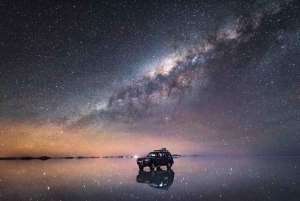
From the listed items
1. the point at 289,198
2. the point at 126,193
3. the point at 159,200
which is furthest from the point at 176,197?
the point at 289,198

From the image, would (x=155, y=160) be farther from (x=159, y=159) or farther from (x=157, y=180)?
(x=157, y=180)

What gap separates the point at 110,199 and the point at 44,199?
328 cm

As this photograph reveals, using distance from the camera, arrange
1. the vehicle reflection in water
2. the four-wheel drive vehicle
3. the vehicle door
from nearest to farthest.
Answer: the vehicle reflection in water, the four-wheel drive vehicle, the vehicle door

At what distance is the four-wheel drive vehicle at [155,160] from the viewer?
1164 inches

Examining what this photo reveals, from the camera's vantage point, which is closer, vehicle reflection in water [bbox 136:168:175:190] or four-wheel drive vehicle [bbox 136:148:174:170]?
vehicle reflection in water [bbox 136:168:175:190]

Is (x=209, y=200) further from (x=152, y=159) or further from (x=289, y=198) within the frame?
(x=152, y=159)

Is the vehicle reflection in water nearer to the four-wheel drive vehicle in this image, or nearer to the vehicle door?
the four-wheel drive vehicle

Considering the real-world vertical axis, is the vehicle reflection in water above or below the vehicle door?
below

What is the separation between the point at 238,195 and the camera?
12906 mm

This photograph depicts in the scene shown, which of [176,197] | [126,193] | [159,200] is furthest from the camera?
[126,193]

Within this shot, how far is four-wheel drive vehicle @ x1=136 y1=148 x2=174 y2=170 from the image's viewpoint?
1164 inches

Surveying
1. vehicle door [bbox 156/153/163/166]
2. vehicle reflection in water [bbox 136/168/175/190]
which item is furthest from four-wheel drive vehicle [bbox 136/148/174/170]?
vehicle reflection in water [bbox 136/168/175/190]

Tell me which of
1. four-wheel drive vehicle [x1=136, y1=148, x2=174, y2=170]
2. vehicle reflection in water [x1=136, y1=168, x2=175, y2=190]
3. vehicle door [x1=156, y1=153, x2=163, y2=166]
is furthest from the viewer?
vehicle door [x1=156, y1=153, x2=163, y2=166]

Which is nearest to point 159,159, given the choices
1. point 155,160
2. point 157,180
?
point 155,160
